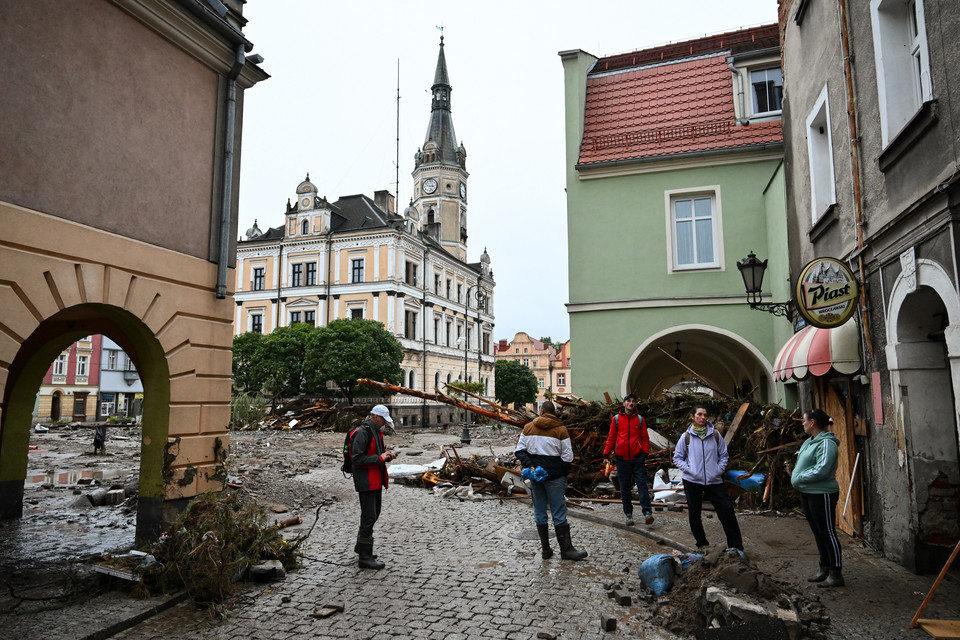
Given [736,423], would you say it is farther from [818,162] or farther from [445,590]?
[445,590]

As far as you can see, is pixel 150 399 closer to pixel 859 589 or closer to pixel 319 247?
pixel 859 589

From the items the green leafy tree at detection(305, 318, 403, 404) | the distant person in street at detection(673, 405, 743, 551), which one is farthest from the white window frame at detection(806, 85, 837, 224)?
the green leafy tree at detection(305, 318, 403, 404)

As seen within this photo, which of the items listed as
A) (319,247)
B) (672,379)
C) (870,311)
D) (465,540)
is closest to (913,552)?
(870,311)

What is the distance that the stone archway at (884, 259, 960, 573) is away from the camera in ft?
20.4

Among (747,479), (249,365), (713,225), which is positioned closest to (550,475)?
(747,479)

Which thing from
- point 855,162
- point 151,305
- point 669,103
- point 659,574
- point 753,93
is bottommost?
point 659,574

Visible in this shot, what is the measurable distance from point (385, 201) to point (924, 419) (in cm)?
6254

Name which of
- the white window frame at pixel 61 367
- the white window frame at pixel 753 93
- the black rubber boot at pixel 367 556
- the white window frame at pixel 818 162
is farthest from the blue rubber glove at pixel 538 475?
the white window frame at pixel 61 367

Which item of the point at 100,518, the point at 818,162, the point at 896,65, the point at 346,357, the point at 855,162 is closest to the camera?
the point at 896,65

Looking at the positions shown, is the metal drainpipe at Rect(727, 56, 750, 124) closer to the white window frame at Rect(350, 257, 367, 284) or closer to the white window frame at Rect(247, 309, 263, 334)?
the white window frame at Rect(350, 257, 367, 284)

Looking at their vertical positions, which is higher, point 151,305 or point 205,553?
point 151,305

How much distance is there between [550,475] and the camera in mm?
7656

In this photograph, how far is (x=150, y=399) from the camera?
25.0 ft

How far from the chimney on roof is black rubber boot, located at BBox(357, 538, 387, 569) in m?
60.0
